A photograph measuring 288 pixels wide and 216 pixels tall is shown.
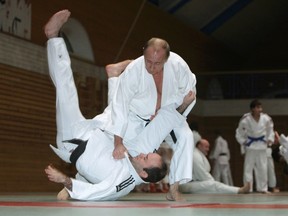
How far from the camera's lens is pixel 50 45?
17.8 feet

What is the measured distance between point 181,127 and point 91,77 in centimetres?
725

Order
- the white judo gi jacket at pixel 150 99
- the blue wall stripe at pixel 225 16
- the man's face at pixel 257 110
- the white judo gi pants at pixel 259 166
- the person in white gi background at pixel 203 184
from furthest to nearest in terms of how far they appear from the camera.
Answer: the blue wall stripe at pixel 225 16 < the white judo gi pants at pixel 259 166 < the man's face at pixel 257 110 < the person in white gi background at pixel 203 184 < the white judo gi jacket at pixel 150 99

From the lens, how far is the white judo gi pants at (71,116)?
5207 millimetres

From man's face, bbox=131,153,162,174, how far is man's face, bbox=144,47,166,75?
0.64 meters

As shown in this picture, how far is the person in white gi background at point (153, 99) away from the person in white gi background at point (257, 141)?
523 cm

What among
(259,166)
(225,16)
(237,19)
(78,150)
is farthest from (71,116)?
(237,19)

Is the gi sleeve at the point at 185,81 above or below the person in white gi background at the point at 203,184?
above

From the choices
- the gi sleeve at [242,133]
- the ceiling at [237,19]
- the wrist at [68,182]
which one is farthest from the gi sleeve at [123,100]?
the ceiling at [237,19]

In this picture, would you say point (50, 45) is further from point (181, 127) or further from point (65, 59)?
point (181, 127)

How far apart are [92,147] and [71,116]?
484mm

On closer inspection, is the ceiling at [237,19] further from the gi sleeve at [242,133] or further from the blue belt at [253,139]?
the blue belt at [253,139]

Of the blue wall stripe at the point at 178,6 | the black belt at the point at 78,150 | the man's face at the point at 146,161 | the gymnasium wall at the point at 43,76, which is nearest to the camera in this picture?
the man's face at the point at 146,161

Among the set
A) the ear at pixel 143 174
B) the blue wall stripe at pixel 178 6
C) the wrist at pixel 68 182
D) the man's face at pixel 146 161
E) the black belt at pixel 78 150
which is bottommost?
the wrist at pixel 68 182

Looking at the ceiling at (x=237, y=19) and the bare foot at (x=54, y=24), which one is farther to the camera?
the ceiling at (x=237, y=19)
